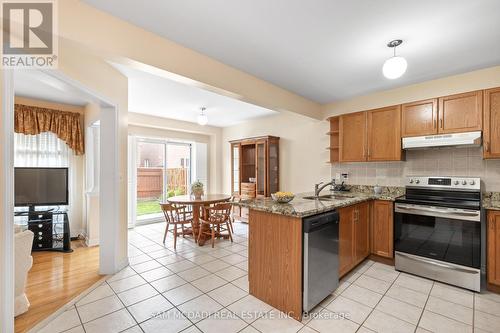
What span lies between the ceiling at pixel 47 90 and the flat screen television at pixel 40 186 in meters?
1.24

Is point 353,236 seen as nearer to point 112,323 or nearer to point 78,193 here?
point 112,323

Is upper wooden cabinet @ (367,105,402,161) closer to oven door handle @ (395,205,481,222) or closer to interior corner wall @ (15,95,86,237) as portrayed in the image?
oven door handle @ (395,205,481,222)

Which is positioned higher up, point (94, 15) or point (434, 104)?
point (94, 15)

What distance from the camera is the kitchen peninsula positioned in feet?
6.22

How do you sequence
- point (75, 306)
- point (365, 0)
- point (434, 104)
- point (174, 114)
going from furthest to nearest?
point (174, 114), point (434, 104), point (75, 306), point (365, 0)

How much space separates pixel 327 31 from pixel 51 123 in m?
4.69

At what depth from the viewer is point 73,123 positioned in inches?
162

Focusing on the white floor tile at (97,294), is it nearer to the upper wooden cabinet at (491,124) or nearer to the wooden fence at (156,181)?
the wooden fence at (156,181)

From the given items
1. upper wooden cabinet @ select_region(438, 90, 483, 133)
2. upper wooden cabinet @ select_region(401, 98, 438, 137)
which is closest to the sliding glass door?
upper wooden cabinet @ select_region(401, 98, 438, 137)

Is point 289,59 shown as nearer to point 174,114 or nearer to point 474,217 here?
point 474,217

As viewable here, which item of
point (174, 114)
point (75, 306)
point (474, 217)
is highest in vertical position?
point (174, 114)

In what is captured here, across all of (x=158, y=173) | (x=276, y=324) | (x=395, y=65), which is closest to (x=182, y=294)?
(x=276, y=324)

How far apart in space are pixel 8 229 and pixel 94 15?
164 cm

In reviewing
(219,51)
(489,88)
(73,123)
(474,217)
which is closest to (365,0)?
(219,51)
